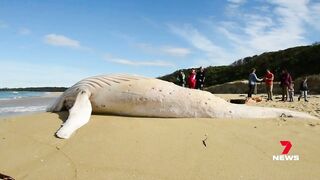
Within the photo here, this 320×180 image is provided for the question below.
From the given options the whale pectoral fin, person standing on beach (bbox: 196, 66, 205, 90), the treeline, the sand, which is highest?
the treeline

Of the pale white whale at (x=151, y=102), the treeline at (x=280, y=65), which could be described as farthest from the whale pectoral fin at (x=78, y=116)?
the treeline at (x=280, y=65)

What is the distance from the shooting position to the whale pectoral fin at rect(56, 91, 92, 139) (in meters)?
5.27

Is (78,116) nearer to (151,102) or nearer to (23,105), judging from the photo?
(151,102)

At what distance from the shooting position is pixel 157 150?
4.67m

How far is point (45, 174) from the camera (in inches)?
154

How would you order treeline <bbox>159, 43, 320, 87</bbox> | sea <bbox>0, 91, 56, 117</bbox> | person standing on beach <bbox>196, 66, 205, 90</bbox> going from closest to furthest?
1. sea <bbox>0, 91, 56, 117</bbox>
2. person standing on beach <bbox>196, 66, 205, 90</bbox>
3. treeline <bbox>159, 43, 320, 87</bbox>

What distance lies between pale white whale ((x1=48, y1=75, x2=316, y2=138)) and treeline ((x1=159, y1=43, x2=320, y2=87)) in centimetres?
3271

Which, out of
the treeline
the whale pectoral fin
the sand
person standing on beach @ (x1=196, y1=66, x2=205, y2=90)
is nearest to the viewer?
the sand

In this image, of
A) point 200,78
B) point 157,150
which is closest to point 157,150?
point 157,150

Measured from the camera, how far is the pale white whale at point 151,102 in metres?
7.05

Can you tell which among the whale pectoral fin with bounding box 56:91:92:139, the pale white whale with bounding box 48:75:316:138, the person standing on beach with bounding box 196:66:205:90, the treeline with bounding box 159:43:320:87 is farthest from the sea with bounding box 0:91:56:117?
the treeline with bounding box 159:43:320:87

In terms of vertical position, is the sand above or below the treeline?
below

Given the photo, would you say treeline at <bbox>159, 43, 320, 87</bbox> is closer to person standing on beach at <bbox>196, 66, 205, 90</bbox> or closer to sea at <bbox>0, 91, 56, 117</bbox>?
person standing on beach at <bbox>196, 66, 205, 90</bbox>

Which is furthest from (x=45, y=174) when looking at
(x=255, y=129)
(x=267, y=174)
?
(x=255, y=129)
